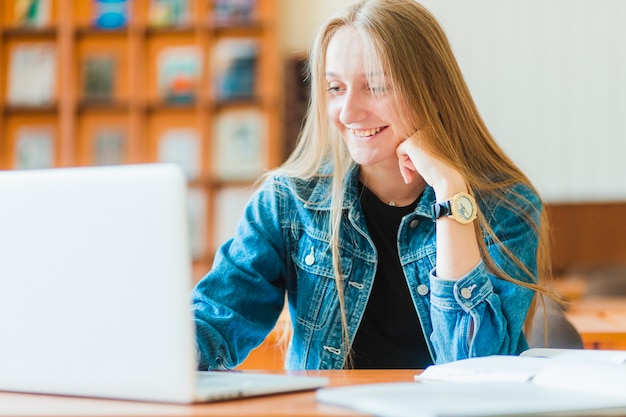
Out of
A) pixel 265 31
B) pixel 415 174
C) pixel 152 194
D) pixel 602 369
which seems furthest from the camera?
pixel 265 31

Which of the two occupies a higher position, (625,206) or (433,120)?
(433,120)

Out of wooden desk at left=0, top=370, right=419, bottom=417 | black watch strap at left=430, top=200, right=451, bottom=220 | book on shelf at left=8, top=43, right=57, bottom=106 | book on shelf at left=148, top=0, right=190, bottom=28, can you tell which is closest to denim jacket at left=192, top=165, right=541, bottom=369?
black watch strap at left=430, top=200, right=451, bottom=220

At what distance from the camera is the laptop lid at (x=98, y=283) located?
0.98 metres

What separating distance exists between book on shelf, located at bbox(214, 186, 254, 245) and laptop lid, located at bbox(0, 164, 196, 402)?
434 centimetres

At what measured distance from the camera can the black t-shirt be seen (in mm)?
1715

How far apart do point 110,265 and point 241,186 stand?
4.48m

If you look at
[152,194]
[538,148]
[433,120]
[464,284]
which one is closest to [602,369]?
[464,284]

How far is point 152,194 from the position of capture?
98 cm

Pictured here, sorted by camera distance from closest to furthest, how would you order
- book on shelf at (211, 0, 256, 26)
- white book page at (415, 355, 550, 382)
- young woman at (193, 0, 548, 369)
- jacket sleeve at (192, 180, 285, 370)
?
white book page at (415, 355, 550, 382)
jacket sleeve at (192, 180, 285, 370)
young woman at (193, 0, 548, 369)
book on shelf at (211, 0, 256, 26)

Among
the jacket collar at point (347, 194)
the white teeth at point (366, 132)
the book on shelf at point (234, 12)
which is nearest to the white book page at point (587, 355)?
the jacket collar at point (347, 194)

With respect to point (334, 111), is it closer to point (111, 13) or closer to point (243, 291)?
point (243, 291)

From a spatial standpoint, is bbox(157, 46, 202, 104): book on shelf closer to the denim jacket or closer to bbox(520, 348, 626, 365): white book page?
the denim jacket

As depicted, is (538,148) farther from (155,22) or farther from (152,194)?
(152,194)

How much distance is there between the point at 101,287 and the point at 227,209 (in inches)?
175
